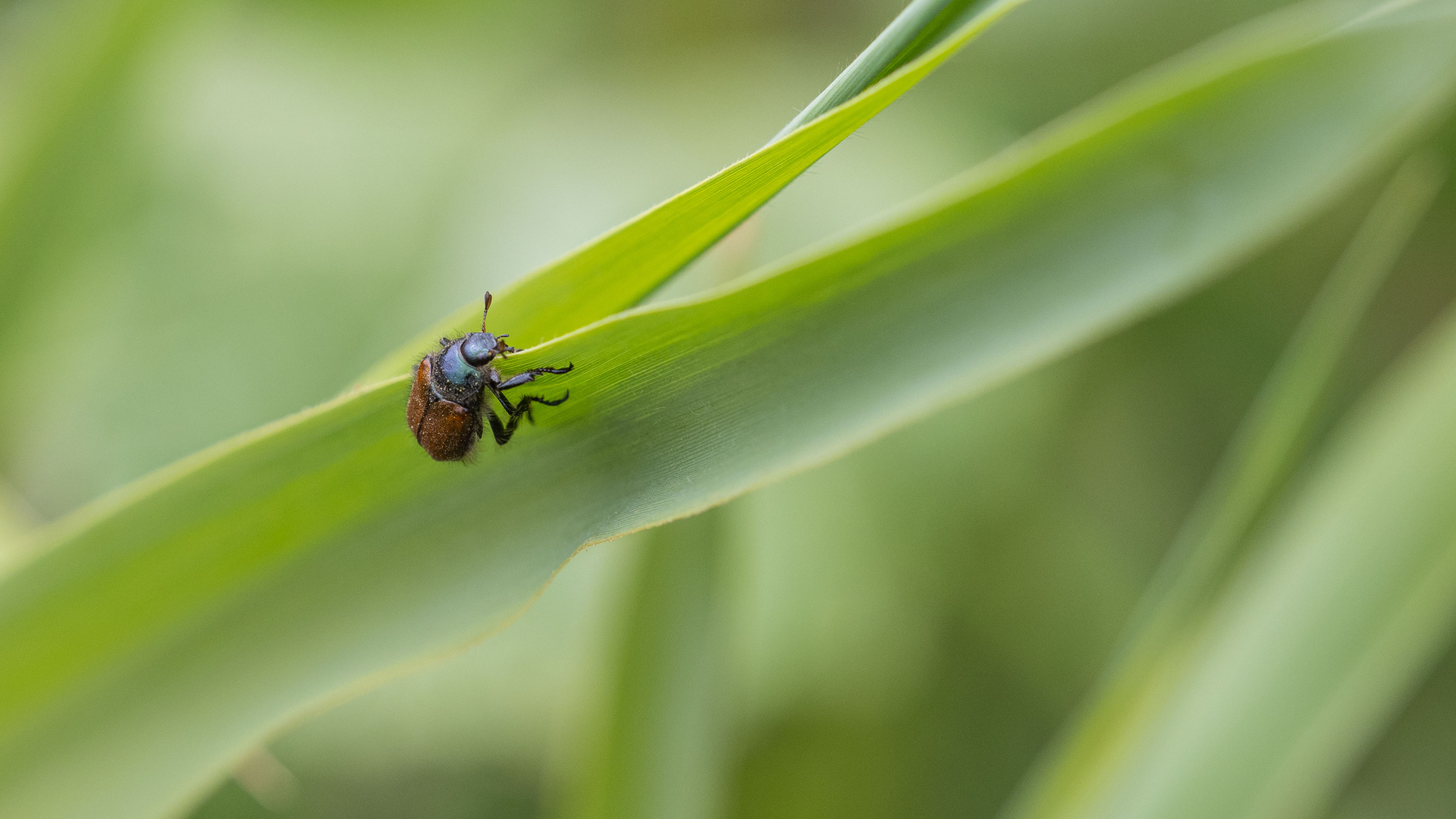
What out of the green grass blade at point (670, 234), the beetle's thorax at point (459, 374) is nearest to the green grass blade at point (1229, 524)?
the green grass blade at point (670, 234)

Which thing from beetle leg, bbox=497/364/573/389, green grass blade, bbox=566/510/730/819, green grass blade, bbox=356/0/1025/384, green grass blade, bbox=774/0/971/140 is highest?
beetle leg, bbox=497/364/573/389

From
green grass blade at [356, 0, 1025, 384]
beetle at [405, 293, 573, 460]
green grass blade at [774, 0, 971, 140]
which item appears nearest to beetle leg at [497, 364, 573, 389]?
beetle at [405, 293, 573, 460]

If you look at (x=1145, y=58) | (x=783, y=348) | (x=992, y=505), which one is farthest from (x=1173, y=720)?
(x=1145, y=58)

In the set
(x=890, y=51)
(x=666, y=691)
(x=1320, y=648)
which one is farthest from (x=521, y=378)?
(x=1320, y=648)

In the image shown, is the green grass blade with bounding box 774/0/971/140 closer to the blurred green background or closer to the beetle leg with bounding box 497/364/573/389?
the beetle leg with bounding box 497/364/573/389

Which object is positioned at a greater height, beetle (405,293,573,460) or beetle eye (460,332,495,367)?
beetle eye (460,332,495,367)

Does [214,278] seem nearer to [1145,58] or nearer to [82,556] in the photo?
[82,556]

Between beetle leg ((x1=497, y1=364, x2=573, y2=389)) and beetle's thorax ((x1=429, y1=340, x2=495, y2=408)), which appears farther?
beetle's thorax ((x1=429, y1=340, x2=495, y2=408))

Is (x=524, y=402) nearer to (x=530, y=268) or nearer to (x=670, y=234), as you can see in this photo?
(x=670, y=234)
